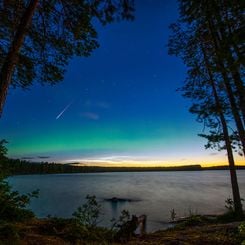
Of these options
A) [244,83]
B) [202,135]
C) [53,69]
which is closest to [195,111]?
[202,135]

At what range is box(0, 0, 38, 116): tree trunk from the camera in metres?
6.03

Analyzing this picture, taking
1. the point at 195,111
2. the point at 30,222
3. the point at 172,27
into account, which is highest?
the point at 172,27

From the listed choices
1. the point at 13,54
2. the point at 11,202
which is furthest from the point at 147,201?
the point at 13,54

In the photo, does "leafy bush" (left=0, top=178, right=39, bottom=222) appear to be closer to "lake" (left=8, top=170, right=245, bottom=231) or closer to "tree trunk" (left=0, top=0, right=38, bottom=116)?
"tree trunk" (left=0, top=0, right=38, bottom=116)

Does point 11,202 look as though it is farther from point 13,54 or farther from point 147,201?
point 147,201

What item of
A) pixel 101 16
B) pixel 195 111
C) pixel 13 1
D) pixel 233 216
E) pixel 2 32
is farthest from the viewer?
pixel 233 216

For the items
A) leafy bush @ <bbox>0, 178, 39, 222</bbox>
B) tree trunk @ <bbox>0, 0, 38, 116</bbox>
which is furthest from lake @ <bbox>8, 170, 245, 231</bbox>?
tree trunk @ <bbox>0, 0, 38, 116</bbox>

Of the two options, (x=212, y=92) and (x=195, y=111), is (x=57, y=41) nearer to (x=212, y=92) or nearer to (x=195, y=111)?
(x=195, y=111)

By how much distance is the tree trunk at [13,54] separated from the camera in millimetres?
6031

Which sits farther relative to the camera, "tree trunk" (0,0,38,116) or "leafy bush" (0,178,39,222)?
"leafy bush" (0,178,39,222)

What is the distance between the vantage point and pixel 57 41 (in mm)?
7430

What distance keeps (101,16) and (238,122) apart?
22.7 ft

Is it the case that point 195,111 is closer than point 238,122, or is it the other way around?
point 238,122

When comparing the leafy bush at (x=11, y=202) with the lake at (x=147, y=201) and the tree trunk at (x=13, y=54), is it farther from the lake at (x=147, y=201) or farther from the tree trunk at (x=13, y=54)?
the lake at (x=147, y=201)
